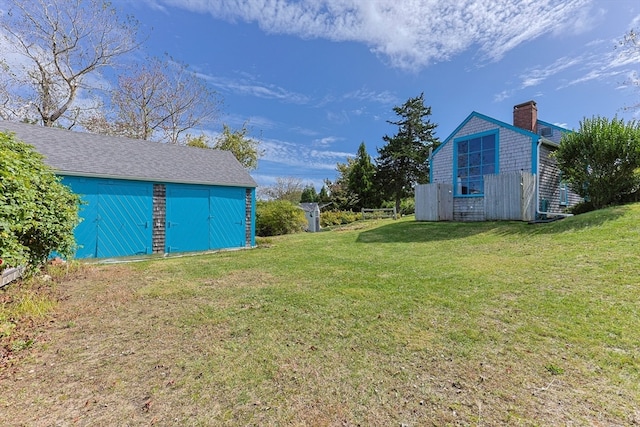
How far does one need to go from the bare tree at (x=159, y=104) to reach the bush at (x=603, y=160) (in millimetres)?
22954

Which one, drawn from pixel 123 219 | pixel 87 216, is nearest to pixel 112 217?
pixel 123 219

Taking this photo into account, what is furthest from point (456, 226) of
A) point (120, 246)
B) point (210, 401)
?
point (120, 246)

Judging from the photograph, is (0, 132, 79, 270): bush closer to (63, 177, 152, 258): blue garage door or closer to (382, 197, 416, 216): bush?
(63, 177, 152, 258): blue garage door

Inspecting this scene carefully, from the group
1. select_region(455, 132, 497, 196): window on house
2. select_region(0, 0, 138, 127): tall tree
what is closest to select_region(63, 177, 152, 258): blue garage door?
select_region(455, 132, 497, 196): window on house

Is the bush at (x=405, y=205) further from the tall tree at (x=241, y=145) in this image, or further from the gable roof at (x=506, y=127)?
the tall tree at (x=241, y=145)

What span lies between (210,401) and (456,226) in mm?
10897

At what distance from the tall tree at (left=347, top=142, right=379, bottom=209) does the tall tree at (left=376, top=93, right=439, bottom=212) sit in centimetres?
114

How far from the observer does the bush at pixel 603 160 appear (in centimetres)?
918

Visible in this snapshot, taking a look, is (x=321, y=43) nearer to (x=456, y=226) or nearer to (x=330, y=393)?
(x=456, y=226)

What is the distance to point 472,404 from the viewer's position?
6.89 feet

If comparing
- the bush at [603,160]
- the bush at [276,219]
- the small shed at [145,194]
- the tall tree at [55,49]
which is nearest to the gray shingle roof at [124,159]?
the small shed at [145,194]

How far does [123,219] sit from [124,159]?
2264 millimetres

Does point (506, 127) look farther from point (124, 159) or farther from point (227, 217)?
point (124, 159)

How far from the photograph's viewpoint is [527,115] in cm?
1339
